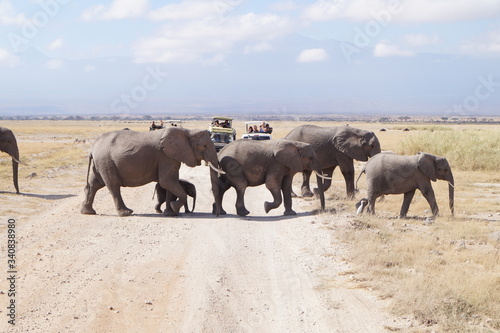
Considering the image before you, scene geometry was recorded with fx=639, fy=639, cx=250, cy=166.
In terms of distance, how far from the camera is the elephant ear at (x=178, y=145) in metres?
16.9

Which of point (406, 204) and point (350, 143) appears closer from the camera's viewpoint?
point (406, 204)

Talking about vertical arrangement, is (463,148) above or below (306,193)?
above

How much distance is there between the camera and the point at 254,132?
34.0 m

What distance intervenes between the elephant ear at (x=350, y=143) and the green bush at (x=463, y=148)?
1288 cm

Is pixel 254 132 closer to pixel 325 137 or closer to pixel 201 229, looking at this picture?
pixel 325 137

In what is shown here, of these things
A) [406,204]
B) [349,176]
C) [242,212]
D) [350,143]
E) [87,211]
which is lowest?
[87,211]

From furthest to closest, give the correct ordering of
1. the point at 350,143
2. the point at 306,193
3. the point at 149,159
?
the point at 306,193, the point at 350,143, the point at 149,159

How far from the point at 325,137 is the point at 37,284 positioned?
13596 millimetres

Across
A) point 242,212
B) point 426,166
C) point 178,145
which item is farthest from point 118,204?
point 426,166

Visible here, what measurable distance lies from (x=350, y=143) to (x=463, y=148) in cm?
1438

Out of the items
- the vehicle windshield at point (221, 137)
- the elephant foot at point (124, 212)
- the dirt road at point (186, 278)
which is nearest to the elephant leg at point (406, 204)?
the dirt road at point (186, 278)

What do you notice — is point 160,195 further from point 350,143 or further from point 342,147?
point 350,143

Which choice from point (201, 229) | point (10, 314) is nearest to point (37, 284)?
point (10, 314)

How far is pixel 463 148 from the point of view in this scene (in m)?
33.4
